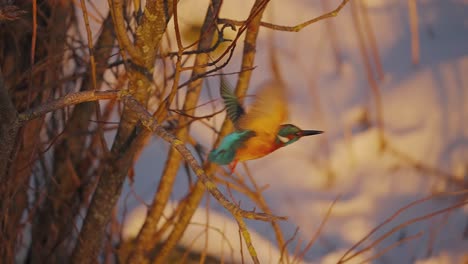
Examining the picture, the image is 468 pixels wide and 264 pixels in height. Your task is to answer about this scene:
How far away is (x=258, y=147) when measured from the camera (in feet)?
1.96

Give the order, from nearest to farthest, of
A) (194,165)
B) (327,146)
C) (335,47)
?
(194,165)
(327,146)
(335,47)

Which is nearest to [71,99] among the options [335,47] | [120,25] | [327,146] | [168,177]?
[120,25]

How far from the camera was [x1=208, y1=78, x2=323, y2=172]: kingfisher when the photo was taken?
60 centimetres

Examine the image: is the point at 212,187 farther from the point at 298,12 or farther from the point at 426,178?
the point at 298,12

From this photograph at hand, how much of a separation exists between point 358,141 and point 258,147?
1364mm

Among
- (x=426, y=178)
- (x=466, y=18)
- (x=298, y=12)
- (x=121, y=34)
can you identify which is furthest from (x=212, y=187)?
(x=466, y=18)

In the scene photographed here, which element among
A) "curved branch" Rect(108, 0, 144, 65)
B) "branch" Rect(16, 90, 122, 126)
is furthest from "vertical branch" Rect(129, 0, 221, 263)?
"branch" Rect(16, 90, 122, 126)

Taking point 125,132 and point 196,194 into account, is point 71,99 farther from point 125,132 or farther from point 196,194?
point 196,194

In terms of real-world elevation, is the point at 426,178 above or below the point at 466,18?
below

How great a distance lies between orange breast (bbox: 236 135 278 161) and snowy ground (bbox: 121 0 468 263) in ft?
3.21

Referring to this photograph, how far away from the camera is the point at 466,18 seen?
86.2 inches

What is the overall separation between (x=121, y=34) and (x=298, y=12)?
143 centimetres

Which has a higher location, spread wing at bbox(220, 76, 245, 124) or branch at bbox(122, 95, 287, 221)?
spread wing at bbox(220, 76, 245, 124)

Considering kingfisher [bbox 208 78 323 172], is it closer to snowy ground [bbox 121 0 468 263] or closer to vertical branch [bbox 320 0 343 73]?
snowy ground [bbox 121 0 468 263]
